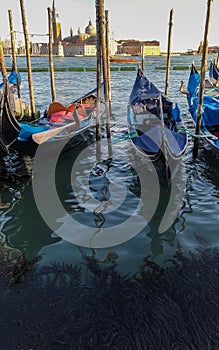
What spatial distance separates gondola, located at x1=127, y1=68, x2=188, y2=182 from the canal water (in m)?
0.53

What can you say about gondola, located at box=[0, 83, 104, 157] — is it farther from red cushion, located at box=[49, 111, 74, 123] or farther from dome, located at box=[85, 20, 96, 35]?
dome, located at box=[85, 20, 96, 35]

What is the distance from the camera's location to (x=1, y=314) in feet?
10.0

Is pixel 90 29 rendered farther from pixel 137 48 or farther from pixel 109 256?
pixel 109 256

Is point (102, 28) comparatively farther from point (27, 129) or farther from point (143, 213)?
point (143, 213)

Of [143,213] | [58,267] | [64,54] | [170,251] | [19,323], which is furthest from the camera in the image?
[64,54]

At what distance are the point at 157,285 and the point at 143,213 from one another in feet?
5.15

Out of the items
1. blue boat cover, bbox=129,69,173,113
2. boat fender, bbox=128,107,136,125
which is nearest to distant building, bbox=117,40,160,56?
blue boat cover, bbox=129,69,173,113

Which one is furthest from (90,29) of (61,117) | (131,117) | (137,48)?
(131,117)

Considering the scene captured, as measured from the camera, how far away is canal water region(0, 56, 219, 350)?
115 inches

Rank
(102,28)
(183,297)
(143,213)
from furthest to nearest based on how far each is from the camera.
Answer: (102,28) → (143,213) → (183,297)

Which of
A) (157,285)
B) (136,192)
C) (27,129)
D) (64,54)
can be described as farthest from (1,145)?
(64,54)

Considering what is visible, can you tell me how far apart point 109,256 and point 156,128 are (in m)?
3.19

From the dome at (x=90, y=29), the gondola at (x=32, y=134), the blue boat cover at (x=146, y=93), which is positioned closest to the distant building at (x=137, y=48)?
the dome at (x=90, y=29)

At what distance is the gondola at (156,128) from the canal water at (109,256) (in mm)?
530
